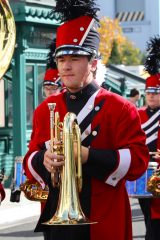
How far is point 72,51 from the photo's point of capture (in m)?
4.69

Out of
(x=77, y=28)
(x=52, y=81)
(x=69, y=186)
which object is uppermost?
(x=77, y=28)

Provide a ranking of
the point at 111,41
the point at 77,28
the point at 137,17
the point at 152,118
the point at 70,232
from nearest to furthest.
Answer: the point at 70,232, the point at 77,28, the point at 152,118, the point at 111,41, the point at 137,17

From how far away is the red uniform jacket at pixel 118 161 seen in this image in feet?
15.1

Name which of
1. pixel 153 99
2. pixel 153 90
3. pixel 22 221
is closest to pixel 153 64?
pixel 153 90

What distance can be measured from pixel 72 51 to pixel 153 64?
11.9ft

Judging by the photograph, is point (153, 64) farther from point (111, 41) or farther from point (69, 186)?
point (111, 41)

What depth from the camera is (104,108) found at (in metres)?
4.74

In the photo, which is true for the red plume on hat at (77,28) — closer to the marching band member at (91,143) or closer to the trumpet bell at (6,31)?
the marching band member at (91,143)

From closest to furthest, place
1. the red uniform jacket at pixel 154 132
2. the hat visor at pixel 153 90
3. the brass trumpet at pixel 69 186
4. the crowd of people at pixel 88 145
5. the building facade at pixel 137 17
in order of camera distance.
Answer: the brass trumpet at pixel 69 186
the crowd of people at pixel 88 145
the red uniform jacket at pixel 154 132
the hat visor at pixel 153 90
the building facade at pixel 137 17

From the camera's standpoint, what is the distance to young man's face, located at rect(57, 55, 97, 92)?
4.64 metres

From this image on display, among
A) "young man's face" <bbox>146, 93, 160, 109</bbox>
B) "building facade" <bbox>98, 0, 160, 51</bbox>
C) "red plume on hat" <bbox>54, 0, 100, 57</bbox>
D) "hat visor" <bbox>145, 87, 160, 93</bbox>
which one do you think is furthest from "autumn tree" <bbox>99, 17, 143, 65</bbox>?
"red plume on hat" <bbox>54, 0, 100, 57</bbox>

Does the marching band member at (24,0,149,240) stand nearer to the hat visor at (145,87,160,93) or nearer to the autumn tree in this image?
the hat visor at (145,87,160,93)

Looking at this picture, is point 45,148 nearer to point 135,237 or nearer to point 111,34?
point 135,237

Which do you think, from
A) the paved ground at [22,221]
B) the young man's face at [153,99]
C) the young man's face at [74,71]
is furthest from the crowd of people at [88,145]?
the paved ground at [22,221]
